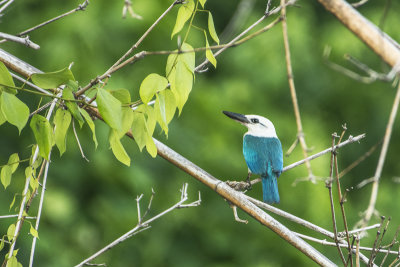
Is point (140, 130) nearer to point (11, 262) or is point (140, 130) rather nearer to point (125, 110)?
point (125, 110)

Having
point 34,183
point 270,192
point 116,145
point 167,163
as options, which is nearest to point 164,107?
point 116,145

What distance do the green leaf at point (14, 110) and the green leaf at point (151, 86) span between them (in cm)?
30

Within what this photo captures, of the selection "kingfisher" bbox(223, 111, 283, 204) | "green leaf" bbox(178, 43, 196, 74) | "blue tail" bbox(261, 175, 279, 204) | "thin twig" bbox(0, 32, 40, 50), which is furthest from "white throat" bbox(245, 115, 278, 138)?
"thin twig" bbox(0, 32, 40, 50)

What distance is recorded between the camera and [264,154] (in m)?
3.87

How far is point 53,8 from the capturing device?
21.9 ft

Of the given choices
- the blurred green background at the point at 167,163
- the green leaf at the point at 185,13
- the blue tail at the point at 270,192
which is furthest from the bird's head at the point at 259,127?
the green leaf at the point at 185,13

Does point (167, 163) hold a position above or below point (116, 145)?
above

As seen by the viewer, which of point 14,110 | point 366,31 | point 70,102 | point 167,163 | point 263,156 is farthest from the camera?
point 167,163

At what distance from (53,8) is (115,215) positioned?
223 centimetres

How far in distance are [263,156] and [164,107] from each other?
7.39 ft

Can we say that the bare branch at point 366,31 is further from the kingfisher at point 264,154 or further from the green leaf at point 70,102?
the kingfisher at point 264,154

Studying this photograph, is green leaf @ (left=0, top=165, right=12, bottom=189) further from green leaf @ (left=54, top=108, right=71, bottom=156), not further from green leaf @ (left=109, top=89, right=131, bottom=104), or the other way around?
green leaf @ (left=109, top=89, right=131, bottom=104)

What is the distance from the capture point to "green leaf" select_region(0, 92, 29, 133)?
4.74ft

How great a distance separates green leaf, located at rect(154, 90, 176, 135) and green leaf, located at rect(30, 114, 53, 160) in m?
0.27
